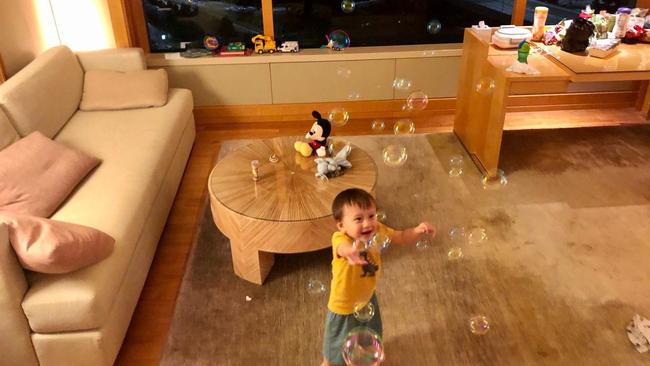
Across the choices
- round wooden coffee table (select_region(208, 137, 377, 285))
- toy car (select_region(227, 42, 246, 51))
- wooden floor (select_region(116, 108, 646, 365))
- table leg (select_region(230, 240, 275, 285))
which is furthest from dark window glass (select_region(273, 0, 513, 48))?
table leg (select_region(230, 240, 275, 285))

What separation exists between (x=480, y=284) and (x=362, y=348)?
1.00 m

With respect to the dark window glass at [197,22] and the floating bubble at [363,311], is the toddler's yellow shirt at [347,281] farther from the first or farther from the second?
the dark window glass at [197,22]

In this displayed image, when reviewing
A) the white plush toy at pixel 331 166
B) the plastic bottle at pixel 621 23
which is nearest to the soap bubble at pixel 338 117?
the white plush toy at pixel 331 166

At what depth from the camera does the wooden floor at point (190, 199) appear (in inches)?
101

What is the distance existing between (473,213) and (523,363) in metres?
1.20

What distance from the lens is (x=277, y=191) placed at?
2820 millimetres

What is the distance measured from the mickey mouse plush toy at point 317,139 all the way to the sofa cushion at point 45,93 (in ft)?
5.10

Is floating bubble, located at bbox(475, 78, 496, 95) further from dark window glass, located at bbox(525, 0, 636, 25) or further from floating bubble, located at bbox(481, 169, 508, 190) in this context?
dark window glass, located at bbox(525, 0, 636, 25)

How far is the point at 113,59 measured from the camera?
161 inches

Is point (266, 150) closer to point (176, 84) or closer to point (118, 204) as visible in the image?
point (118, 204)

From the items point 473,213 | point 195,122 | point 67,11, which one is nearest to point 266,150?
point 473,213

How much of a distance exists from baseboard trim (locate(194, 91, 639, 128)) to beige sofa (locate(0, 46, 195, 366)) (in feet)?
1.85

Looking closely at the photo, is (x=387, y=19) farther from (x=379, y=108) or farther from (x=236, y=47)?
(x=236, y=47)

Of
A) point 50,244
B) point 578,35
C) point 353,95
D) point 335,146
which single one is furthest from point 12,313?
point 578,35
